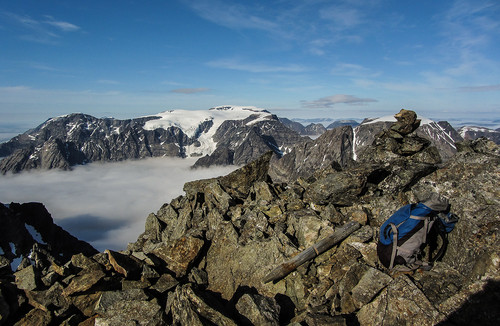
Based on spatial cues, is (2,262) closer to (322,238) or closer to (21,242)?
(322,238)

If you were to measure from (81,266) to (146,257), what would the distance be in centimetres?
395

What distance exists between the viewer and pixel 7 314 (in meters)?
13.6

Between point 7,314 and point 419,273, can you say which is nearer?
point 419,273

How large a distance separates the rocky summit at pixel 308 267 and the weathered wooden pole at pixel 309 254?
0.27m

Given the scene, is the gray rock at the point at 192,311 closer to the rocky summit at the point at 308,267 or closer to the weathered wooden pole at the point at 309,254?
the rocky summit at the point at 308,267

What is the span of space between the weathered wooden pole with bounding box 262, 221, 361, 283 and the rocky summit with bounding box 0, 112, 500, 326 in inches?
10.6

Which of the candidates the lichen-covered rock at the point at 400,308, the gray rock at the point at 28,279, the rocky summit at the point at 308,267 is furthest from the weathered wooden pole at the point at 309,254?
the gray rock at the point at 28,279

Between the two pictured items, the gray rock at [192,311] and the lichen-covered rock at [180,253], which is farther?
the lichen-covered rock at [180,253]

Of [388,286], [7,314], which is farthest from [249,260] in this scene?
[7,314]

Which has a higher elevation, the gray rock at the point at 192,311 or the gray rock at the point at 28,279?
the gray rock at the point at 192,311

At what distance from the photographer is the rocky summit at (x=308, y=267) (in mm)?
11172

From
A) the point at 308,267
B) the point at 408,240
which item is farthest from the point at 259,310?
the point at 408,240

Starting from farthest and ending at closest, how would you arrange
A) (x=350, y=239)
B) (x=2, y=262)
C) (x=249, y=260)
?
(x=2, y=262) → (x=249, y=260) → (x=350, y=239)

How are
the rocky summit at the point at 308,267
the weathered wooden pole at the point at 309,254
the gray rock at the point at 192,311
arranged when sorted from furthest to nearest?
the weathered wooden pole at the point at 309,254
the gray rock at the point at 192,311
the rocky summit at the point at 308,267
